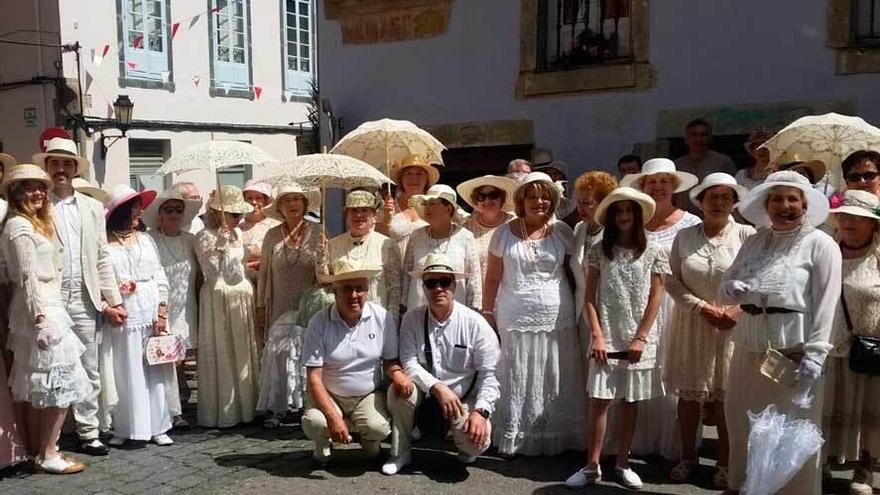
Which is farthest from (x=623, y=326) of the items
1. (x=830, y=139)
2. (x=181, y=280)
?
(x=181, y=280)

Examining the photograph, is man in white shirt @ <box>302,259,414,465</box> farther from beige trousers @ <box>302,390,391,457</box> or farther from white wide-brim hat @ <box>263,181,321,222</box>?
white wide-brim hat @ <box>263,181,321,222</box>

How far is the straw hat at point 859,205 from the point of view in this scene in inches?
161

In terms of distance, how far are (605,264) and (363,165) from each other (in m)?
1.82

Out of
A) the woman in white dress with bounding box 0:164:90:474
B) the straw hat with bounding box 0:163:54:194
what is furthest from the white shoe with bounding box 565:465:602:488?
the straw hat with bounding box 0:163:54:194

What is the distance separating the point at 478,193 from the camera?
5.56m

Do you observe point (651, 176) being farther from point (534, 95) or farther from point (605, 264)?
point (534, 95)

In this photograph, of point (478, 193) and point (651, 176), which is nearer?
point (651, 176)

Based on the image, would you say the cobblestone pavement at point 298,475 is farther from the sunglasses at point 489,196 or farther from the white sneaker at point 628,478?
the sunglasses at point 489,196

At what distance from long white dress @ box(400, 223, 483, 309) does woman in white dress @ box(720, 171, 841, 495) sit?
1.73 m

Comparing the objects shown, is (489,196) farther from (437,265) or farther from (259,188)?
(259,188)

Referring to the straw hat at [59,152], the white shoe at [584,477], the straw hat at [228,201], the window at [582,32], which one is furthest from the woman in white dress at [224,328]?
the window at [582,32]

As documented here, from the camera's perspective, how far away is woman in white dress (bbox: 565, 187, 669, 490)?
4.49 m

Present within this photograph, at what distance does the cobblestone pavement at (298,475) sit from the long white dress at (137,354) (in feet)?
0.61

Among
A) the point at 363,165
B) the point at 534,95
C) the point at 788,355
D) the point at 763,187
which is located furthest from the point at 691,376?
the point at 534,95
